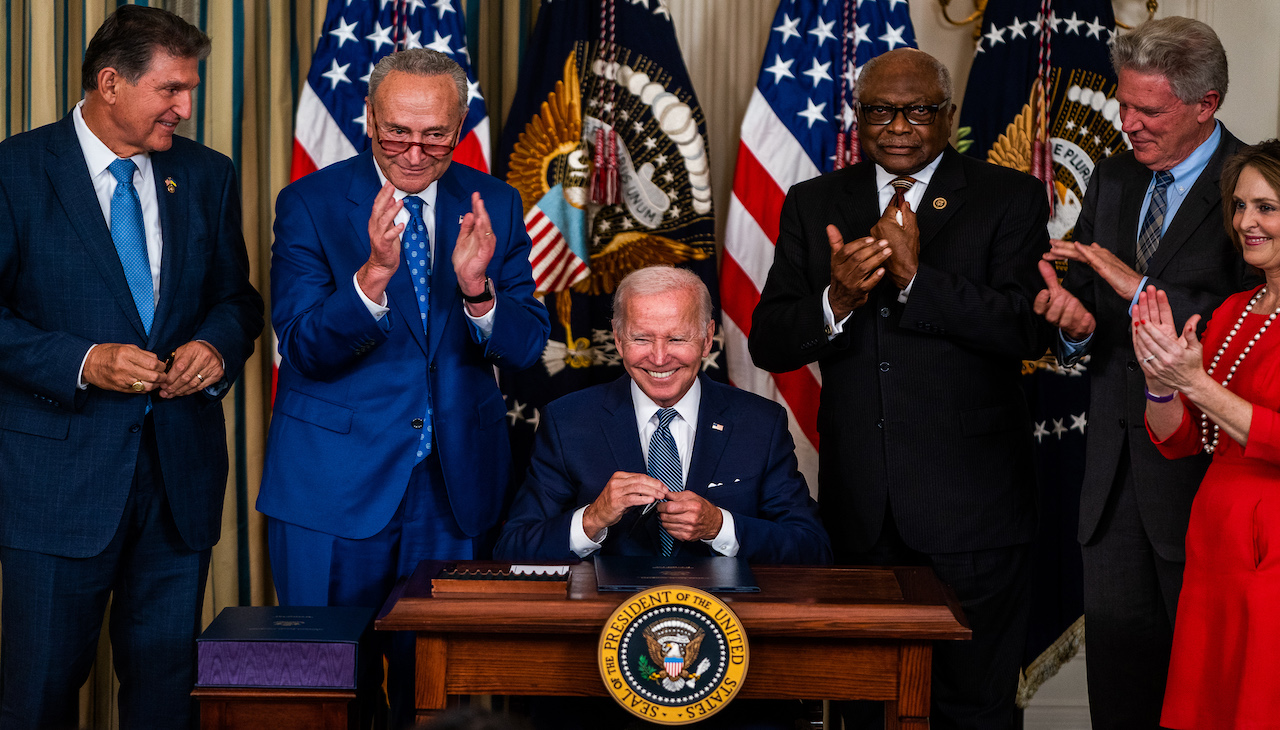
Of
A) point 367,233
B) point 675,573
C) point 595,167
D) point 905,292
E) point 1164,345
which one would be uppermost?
point 595,167

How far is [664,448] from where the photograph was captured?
263 centimetres

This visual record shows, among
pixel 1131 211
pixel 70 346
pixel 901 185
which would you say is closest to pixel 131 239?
pixel 70 346

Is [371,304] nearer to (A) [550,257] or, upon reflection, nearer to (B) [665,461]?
(B) [665,461]

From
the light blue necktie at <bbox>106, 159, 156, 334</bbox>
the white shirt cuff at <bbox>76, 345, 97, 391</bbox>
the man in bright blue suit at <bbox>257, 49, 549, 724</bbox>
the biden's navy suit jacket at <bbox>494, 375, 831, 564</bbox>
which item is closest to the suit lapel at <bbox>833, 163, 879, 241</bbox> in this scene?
the biden's navy suit jacket at <bbox>494, 375, 831, 564</bbox>

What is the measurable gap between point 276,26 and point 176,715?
7.63 ft

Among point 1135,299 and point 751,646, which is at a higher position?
point 1135,299

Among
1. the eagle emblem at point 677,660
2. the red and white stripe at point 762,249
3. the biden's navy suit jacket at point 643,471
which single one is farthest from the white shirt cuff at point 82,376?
the red and white stripe at point 762,249

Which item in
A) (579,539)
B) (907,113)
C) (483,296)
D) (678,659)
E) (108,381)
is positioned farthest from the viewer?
(907,113)

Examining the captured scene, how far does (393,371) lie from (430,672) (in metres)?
0.92

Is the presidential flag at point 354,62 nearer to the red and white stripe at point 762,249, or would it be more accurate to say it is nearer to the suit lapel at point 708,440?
the red and white stripe at point 762,249

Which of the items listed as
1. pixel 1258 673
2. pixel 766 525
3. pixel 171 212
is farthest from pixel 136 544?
pixel 1258 673

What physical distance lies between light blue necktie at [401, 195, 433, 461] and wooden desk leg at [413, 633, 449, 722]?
807 millimetres

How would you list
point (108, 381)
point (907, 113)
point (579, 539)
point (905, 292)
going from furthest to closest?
1. point (907, 113)
2. point (905, 292)
3. point (108, 381)
4. point (579, 539)

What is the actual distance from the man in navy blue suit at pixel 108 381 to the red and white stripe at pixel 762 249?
5.82 feet
